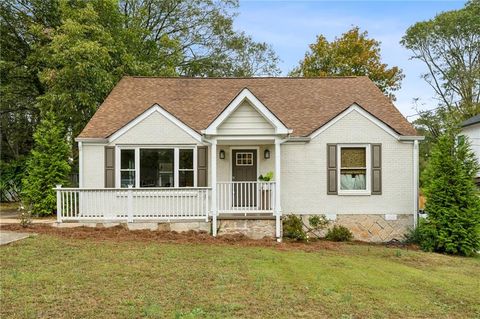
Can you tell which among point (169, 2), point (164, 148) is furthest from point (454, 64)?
point (164, 148)

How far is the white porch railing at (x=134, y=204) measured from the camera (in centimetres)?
1172

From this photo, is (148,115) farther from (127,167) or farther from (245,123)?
(245,123)

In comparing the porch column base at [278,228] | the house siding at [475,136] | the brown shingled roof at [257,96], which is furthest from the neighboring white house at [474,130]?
the porch column base at [278,228]

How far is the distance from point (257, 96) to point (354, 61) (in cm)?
1731

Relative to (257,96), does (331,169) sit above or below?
below

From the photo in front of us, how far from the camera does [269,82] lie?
16391 millimetres

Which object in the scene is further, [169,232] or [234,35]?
[234,35]

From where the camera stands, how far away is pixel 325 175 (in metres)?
12.8

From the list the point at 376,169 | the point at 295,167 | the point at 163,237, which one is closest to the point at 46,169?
the point at 163,237

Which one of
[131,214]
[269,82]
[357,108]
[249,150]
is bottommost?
[131,214]

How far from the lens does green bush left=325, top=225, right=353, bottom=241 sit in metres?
12.3

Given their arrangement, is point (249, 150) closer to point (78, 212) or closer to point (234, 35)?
point (78, 212)

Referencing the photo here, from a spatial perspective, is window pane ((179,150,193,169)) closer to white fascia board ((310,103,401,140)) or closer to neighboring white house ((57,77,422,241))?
neighboring white house ((57,77,422,241))

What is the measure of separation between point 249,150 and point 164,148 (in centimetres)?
284
